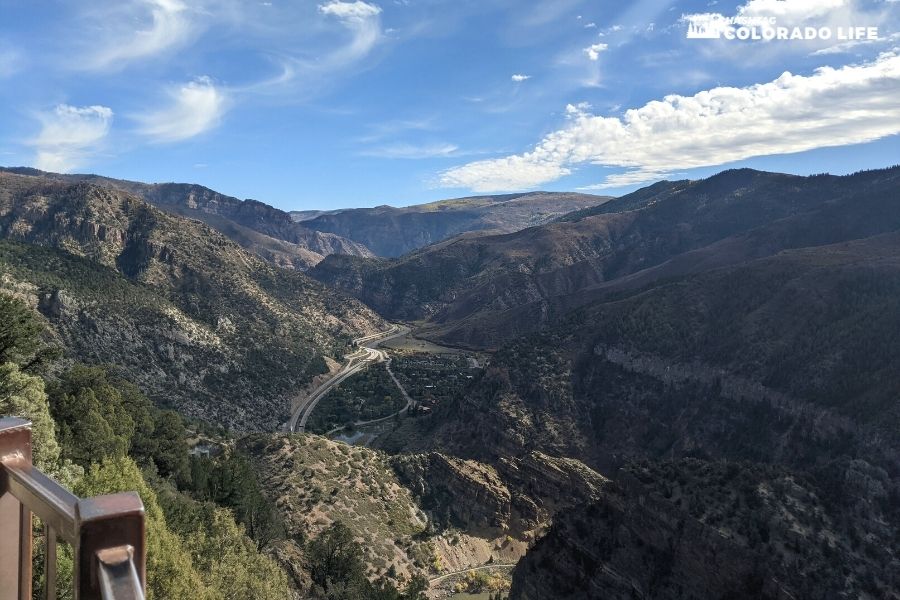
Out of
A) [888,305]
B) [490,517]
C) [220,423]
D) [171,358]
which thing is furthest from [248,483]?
[888,305]

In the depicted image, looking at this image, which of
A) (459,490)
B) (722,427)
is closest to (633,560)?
(459,490)

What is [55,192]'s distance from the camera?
512 feet

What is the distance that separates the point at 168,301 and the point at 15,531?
361 feet

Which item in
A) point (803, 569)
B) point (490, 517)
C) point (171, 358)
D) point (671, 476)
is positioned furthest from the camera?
point (171, 358)

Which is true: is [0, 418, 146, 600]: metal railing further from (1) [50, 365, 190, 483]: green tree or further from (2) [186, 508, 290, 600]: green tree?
(1) [50, 365, 190, 483]: green tree

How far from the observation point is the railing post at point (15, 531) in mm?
4578

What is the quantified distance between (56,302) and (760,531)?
87.0 metres

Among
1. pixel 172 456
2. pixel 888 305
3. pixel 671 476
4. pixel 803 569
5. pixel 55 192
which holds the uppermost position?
pixel 55 192

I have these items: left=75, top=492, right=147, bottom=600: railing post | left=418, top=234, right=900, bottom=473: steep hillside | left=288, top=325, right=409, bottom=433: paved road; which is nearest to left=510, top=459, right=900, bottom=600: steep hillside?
left=418, top=234, right=900, bottom=473: steep hillside

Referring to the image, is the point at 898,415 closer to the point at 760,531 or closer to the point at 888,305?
the point at 888,305

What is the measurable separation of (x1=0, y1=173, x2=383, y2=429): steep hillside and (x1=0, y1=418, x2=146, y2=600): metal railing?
83.7 m

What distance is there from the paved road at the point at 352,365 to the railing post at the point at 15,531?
89221mm

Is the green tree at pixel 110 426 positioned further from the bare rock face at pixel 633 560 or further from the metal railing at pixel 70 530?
the bare rock face at pixel 633 560

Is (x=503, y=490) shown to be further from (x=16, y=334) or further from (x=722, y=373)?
(x=16, y=334)
